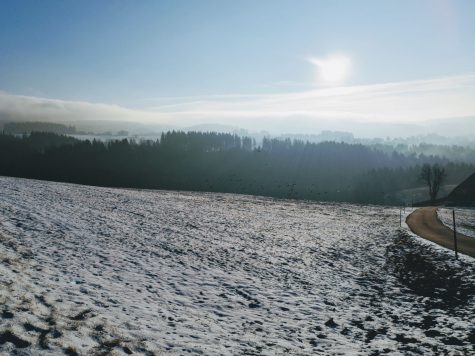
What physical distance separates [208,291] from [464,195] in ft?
278

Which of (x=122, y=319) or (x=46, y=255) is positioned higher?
(x=46, y=255)

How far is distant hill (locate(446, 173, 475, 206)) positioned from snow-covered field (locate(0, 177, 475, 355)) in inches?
2301

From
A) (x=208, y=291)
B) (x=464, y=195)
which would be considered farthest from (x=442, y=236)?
(x=464, y=195)

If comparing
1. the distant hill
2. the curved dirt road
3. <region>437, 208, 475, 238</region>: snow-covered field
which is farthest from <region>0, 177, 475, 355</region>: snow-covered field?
the distant hill

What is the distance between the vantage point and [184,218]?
28.1 metres

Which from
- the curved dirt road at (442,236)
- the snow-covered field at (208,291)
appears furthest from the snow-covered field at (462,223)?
the snow-covered field at (208,291)

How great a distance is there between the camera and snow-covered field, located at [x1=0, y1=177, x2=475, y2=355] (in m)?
8.91

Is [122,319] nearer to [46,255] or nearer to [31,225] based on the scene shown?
[46,255]

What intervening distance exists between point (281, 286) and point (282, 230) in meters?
14.2

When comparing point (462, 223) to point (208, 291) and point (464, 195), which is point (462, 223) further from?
point (464, 195)

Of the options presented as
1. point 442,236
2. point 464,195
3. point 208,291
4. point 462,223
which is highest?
point 464,195

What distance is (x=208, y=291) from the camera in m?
13.2

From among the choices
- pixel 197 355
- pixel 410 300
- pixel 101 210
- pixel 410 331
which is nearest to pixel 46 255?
pixel 197 355

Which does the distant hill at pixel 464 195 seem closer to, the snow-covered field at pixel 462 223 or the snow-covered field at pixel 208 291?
the snow-covered field at pixel 462 223
